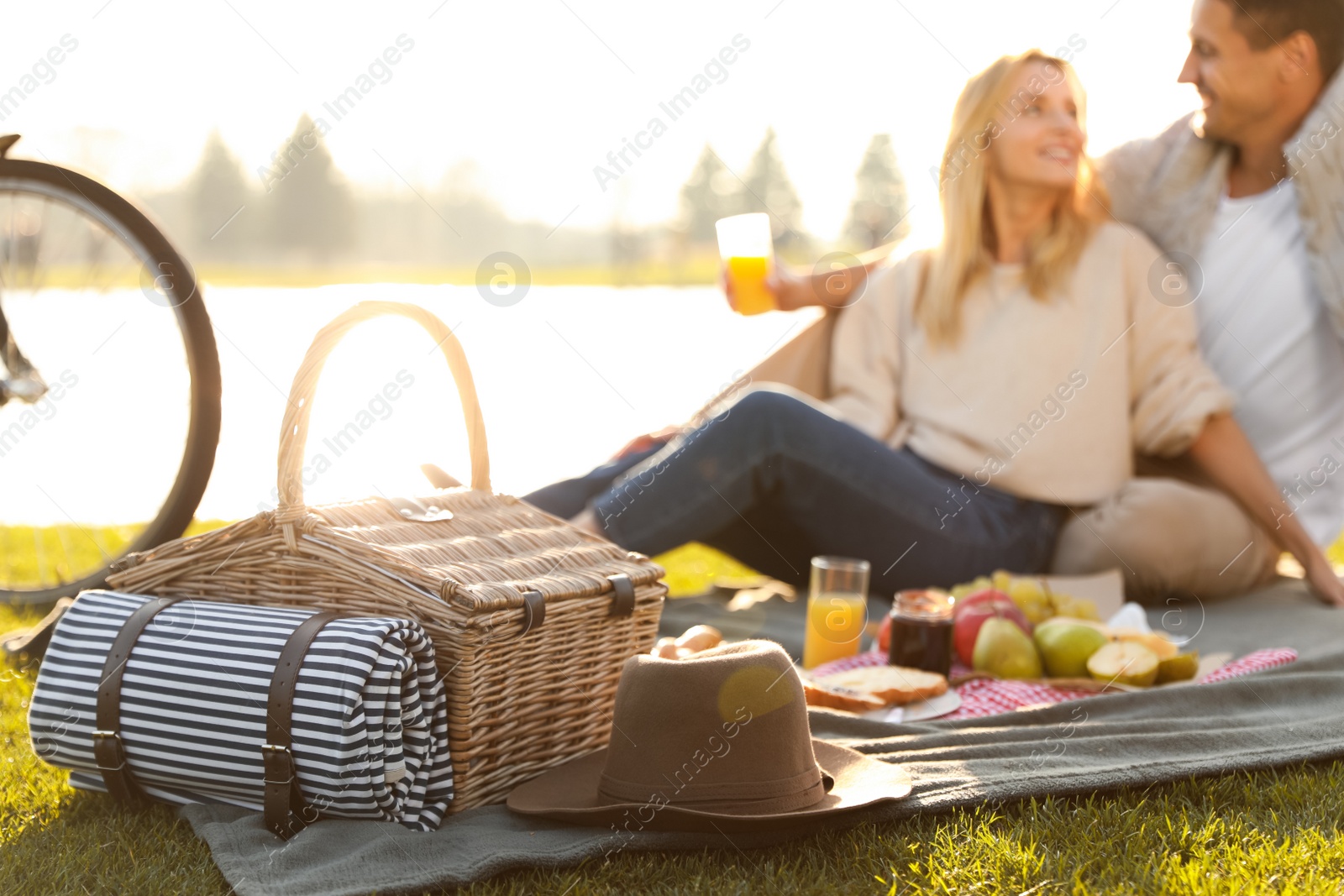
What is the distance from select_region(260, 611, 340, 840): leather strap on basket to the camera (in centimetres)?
142

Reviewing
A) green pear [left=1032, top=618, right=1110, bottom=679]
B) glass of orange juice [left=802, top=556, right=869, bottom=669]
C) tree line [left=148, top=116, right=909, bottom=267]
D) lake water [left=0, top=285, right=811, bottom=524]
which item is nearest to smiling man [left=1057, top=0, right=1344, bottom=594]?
green pear [left=1032, top=618, right=1110, bottom=679]

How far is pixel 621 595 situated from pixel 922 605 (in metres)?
0.78

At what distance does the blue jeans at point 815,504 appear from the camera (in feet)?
8.46

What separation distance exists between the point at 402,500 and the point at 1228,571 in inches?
83.6

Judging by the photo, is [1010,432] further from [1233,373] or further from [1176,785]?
[1176,785]

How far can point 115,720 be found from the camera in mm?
1497

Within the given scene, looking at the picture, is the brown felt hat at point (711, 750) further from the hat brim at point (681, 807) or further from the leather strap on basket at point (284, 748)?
the leather strap on basket at point (284, 748)

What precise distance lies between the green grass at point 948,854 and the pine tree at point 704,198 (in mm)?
32495

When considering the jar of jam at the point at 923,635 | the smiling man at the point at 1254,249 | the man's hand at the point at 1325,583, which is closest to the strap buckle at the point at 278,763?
the jar of jam at the point at 923,635

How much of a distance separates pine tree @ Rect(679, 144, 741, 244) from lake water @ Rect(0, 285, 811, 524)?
73.6 ft

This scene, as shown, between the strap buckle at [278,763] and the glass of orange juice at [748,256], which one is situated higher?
the glass of orange juice at [748,256]

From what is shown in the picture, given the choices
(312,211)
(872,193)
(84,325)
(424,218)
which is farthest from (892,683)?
(312,211)

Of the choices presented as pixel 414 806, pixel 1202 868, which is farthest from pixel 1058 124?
pixel 414 806

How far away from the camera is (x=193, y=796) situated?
1545 millimetres
